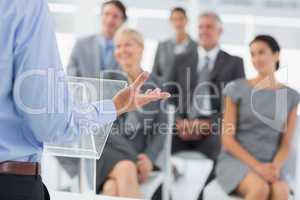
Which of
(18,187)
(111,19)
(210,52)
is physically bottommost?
(18,187)

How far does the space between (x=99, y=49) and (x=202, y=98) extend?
78cm

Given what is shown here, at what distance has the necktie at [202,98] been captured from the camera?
348 cm

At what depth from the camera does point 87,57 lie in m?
3.69

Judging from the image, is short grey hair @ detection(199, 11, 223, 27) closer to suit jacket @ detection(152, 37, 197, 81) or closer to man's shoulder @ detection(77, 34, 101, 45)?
suit jacket @ detection(152, 37, 197, 81)

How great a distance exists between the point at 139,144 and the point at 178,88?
44cm

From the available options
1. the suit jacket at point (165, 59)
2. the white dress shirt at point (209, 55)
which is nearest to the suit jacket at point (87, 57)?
the suit jacket at point (165, 59)

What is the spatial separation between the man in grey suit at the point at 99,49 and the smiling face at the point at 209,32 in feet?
1.71

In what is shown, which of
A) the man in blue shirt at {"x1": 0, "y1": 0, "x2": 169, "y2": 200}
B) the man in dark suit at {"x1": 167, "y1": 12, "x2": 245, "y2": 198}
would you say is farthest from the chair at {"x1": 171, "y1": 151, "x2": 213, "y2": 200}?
the man in blue shirt at {"x1": 0, "y1": 0, "x2": 169, "y2": 200}

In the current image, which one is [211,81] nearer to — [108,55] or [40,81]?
[108,55]

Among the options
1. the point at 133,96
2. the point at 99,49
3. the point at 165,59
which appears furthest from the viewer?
the point at 99,49

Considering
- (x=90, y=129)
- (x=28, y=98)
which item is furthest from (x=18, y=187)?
(x=90, y=129)

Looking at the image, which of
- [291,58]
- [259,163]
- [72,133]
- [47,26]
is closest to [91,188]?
[72,133]

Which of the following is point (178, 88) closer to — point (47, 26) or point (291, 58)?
point (291, 58)

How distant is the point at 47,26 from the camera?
3.73ft
